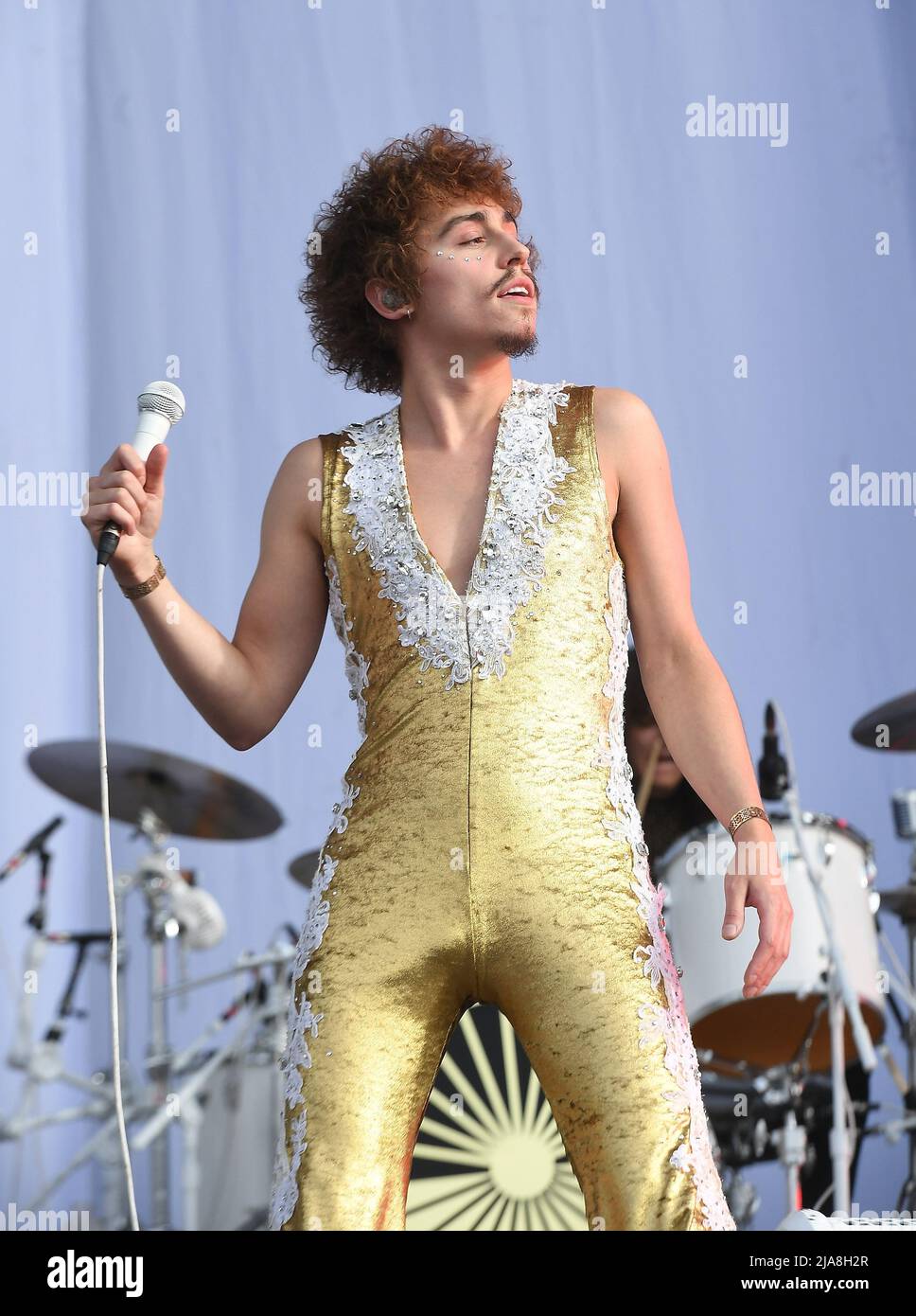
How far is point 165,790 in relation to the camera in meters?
3.78

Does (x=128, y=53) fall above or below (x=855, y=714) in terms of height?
above

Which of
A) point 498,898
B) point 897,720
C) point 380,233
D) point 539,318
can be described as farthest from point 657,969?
point 539,318

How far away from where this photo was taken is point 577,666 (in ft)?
5.68

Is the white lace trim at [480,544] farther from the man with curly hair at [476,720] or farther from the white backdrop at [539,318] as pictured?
the white backdrop at [539,318]

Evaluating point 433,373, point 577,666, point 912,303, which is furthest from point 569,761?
point 912,303

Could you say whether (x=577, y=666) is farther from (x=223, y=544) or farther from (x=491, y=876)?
(x=223, y=544)

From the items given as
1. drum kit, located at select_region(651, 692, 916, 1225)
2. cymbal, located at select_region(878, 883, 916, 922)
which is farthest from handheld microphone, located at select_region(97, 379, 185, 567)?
cymbal, located at select_region(878, 883, 916, 922)

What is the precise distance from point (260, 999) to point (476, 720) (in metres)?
2.24

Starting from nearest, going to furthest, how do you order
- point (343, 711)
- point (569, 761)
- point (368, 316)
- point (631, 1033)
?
point (631, 1033) < point (569, 761) < point (368, 316) < point (343, 711)

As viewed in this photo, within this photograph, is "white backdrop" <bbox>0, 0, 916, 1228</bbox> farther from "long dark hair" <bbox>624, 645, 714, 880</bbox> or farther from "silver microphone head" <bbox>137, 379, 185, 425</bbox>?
"silver microphone head" <bbox>137, 379, 185, 425</bbox>

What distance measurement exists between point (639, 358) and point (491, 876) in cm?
240

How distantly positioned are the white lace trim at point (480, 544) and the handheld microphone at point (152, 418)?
0.22m

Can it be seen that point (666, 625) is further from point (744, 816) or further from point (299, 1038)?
point (299, 1038)

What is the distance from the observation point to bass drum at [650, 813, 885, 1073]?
3467 mm
